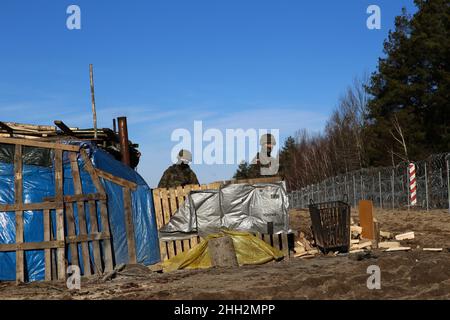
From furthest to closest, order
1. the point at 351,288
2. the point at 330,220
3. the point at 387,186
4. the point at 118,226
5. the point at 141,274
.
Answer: the point at 387,186, the point at 330,220, the point at 118,226, the point at 141,274, the point at 351,288

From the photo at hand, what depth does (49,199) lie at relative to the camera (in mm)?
12898

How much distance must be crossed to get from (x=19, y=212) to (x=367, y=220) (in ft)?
28.0

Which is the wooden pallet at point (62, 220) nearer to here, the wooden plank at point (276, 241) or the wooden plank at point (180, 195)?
the wooden plank at point (180, 195)

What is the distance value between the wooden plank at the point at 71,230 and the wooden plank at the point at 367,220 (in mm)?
7387

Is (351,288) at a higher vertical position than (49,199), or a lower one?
lower

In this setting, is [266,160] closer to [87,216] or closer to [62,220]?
[87,216]

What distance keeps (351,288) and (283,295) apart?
1052 mm

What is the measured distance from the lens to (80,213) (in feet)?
42.9

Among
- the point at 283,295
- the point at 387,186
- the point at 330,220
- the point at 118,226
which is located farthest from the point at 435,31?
the point at 283,295

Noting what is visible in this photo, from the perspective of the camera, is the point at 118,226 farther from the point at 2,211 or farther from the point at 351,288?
the point at 351,288

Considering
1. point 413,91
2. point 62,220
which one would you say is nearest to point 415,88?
point 413,91

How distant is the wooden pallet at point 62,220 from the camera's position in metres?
12.7

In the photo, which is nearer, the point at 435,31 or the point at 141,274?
the point at 141,274
